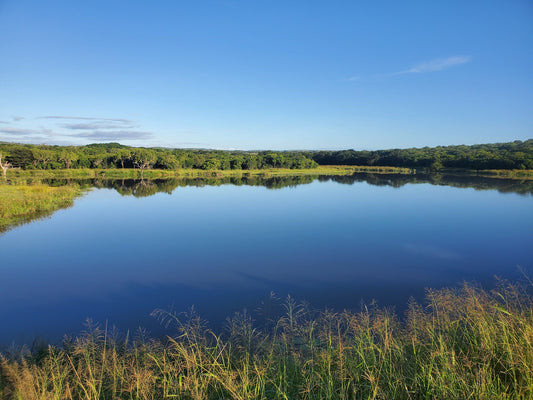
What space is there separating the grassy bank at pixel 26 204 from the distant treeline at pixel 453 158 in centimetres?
6218

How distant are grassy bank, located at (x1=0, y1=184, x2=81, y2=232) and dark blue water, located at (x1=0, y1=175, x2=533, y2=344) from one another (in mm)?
919

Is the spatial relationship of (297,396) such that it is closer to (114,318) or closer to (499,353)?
(499,353)

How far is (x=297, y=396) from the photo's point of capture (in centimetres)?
273

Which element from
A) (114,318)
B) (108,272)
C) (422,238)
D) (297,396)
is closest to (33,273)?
(108,272)

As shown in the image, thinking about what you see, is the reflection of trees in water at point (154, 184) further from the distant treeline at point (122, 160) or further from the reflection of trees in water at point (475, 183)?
the distant treeline at point (122, 160)

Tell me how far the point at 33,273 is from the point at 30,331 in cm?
378

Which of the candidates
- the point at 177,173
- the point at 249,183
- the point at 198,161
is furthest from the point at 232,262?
the point at 198,161

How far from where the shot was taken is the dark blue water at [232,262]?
6816mm

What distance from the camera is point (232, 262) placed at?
9750 mm

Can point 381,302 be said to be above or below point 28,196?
below

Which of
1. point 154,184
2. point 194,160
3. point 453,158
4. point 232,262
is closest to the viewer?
point 232,262

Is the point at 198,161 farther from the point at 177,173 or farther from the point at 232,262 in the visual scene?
the point at 232,262

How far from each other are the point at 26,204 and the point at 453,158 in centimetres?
7154

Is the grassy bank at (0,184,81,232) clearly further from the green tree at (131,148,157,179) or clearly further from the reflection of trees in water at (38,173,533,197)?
the green tree at (131,148,157,179)
